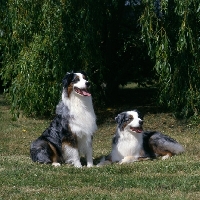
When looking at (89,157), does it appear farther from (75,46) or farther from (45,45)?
(75,46)

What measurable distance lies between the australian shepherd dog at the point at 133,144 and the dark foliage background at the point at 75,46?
299 cm

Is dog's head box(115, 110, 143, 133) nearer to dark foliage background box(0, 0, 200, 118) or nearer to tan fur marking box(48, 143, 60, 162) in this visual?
tan fur marking box(48, 143, 60, 162)

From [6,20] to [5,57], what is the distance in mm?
1452

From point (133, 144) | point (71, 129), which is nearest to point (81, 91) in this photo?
point (71, 129)

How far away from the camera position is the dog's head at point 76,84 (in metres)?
8.66

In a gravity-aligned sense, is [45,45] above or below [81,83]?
above

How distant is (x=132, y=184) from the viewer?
288 inches

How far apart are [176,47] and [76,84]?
4.37 m

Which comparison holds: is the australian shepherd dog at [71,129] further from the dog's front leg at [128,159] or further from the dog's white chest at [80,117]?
the dog's front leg at [128,159]

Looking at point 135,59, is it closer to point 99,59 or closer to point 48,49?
point 99,59

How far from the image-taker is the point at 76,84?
342 inches

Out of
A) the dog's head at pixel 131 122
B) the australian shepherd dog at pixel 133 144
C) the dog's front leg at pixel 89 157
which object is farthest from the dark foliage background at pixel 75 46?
the dog's front leg at pixel 89 157

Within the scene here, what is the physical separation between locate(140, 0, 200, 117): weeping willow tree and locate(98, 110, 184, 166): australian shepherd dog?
9.85 ft

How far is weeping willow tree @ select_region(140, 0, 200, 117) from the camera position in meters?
11.7
